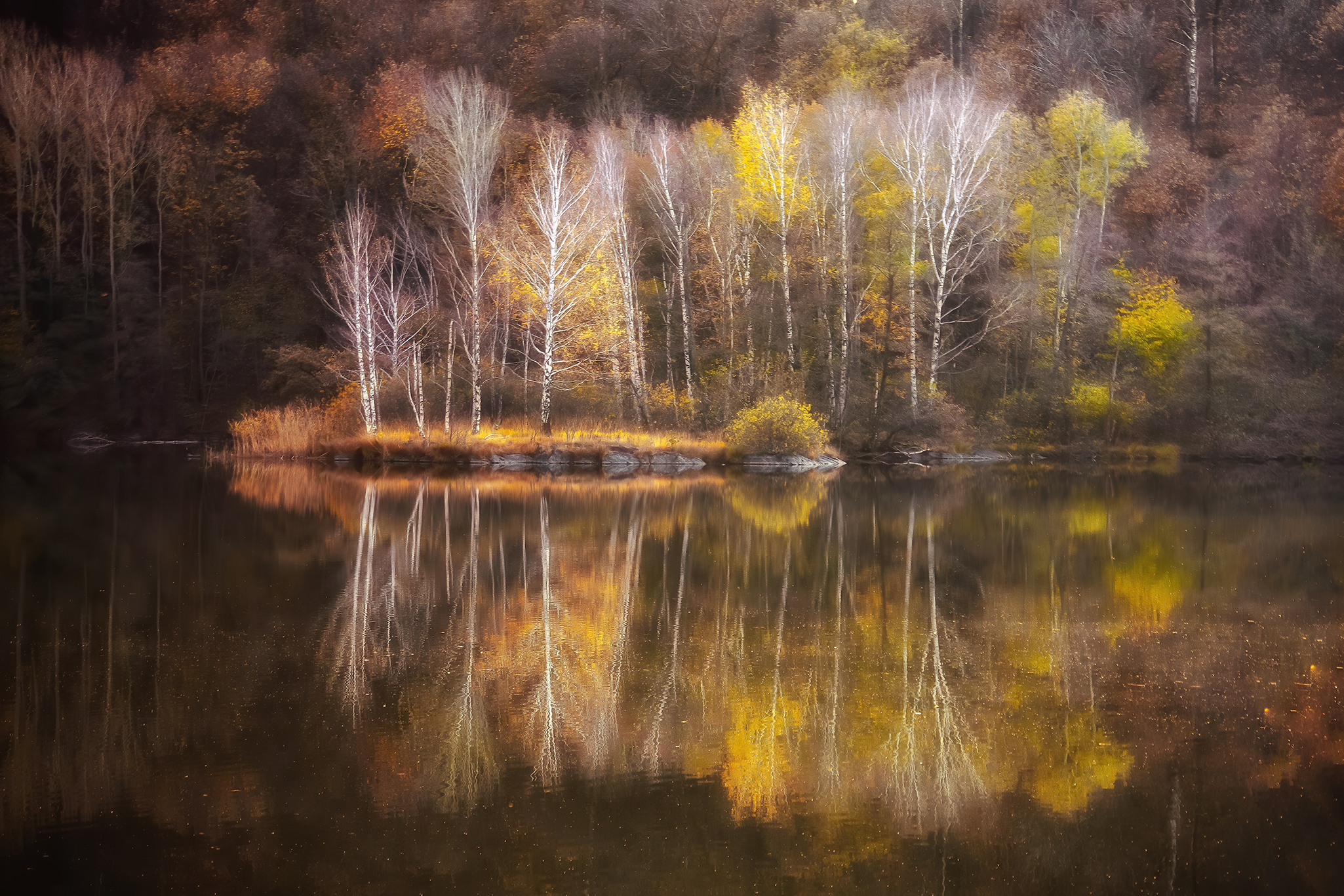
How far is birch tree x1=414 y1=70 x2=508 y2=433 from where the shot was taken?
122 feet

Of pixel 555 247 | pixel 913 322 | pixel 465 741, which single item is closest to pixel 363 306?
pixel 555 247

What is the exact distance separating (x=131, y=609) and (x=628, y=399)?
30.3 metres

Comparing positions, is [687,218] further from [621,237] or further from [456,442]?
[456,442]

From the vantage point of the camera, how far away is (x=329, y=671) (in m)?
9.71

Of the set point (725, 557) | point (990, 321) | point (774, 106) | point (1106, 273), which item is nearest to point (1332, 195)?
point (1106, 273)

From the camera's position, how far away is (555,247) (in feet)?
118

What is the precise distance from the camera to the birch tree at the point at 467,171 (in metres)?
37.2

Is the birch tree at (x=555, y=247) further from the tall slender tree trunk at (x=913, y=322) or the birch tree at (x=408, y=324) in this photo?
the tall slender tree trunk at (x=913, y=322)

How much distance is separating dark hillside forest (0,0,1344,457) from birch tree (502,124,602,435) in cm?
17

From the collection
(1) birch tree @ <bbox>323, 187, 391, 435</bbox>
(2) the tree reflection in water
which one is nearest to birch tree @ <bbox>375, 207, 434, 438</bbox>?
(1) birch tree @ <bbox>323, 187, 391, 435</bbox>

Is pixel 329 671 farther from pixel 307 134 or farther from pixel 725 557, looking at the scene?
pixel 307 134

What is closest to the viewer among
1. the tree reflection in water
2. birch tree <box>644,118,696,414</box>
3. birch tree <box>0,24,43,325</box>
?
the tree reflection in water

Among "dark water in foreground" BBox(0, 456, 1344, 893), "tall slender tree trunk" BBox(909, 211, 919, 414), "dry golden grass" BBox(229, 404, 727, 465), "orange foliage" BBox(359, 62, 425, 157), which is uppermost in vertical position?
"orange foliage" BBox(359, 62, 425, 157)

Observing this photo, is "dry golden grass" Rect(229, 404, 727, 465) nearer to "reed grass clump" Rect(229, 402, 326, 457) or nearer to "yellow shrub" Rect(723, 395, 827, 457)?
"reed grass clump" Rect(229, 402, 326, 457)
